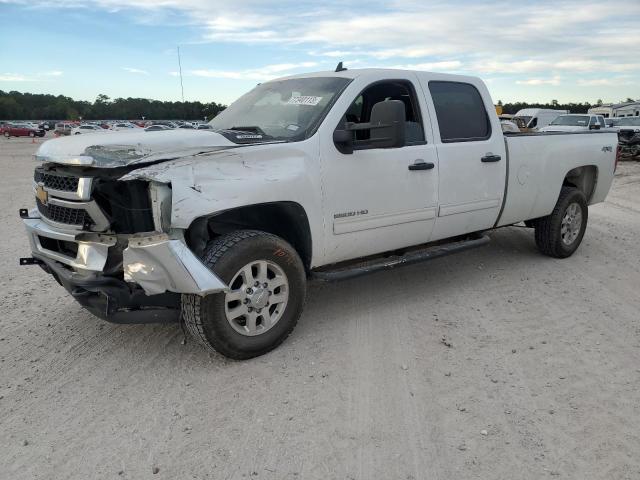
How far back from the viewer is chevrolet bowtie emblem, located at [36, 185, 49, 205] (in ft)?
12.0

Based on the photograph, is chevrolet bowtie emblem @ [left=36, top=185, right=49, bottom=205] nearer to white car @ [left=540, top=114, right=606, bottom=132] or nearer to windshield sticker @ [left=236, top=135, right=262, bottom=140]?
windshield sticker @ [left=236, top=135, right=262, bottom=140]

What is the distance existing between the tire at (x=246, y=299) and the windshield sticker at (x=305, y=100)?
124 centimetres

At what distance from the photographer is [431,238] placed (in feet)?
16.0

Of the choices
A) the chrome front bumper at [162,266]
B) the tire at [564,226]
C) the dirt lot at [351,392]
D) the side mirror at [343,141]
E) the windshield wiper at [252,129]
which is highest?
the windshield wiper at [252,129]

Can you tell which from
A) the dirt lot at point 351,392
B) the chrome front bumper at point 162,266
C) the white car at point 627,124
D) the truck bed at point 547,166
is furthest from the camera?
the white car at point 627,124

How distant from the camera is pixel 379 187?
13.9ft

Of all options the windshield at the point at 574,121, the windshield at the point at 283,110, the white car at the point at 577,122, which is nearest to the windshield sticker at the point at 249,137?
the windshield at the point at 283,110

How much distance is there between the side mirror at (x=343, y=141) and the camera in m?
3.91

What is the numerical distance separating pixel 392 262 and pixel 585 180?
11.9ft

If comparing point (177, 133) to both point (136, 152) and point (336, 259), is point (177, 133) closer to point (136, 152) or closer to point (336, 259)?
point (136, 152)

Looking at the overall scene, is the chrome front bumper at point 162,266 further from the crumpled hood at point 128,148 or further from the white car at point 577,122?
the white car at point 577,122

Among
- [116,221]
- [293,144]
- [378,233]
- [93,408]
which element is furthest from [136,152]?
[378,233]

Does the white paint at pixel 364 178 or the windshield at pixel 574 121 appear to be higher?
the white paint at pixel 364 178

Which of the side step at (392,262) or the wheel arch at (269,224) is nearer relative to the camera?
the wheel arch at (269,224)
